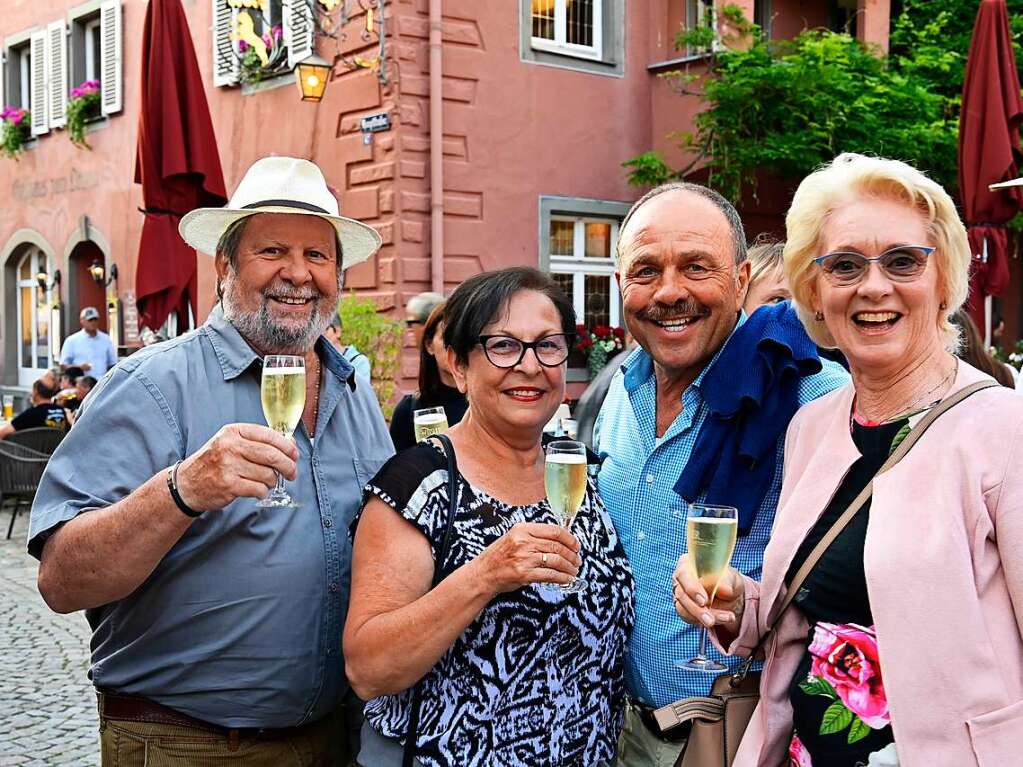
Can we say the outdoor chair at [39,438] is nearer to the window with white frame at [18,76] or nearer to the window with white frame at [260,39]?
the window with white frame at [260,39]

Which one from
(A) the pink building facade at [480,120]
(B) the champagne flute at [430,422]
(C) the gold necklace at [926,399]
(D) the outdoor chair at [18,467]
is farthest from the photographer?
(A) the pink building facade at [480,120]

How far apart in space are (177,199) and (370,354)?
2799 millimetres

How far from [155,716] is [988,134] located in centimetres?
742

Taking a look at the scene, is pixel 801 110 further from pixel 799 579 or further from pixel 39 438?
pixel 799 579

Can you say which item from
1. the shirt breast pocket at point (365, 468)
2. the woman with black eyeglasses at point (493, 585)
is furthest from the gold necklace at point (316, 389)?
the woman with black eyeglasses at point (493, 585)

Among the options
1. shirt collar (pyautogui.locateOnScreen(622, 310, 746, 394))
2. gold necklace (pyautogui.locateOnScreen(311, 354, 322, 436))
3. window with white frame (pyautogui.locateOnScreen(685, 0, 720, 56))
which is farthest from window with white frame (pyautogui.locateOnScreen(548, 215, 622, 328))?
gold necklace (pyautogui.locateOnScreen(311, 354, 322, 436))

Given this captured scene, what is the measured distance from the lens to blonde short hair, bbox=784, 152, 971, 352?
2221 millimetres

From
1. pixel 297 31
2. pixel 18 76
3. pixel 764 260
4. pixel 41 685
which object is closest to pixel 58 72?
pixel 18 76

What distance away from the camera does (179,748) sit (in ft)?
8.18

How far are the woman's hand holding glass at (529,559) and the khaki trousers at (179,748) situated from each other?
88cm

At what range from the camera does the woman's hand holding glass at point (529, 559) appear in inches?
79.4

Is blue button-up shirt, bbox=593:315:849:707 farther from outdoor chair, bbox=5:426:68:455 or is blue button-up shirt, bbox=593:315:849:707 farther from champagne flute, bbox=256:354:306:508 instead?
outdoor chair, bbox=5:426:68:455

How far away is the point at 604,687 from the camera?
2402mm

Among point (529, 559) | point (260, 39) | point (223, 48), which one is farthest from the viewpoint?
point (223, 48)
